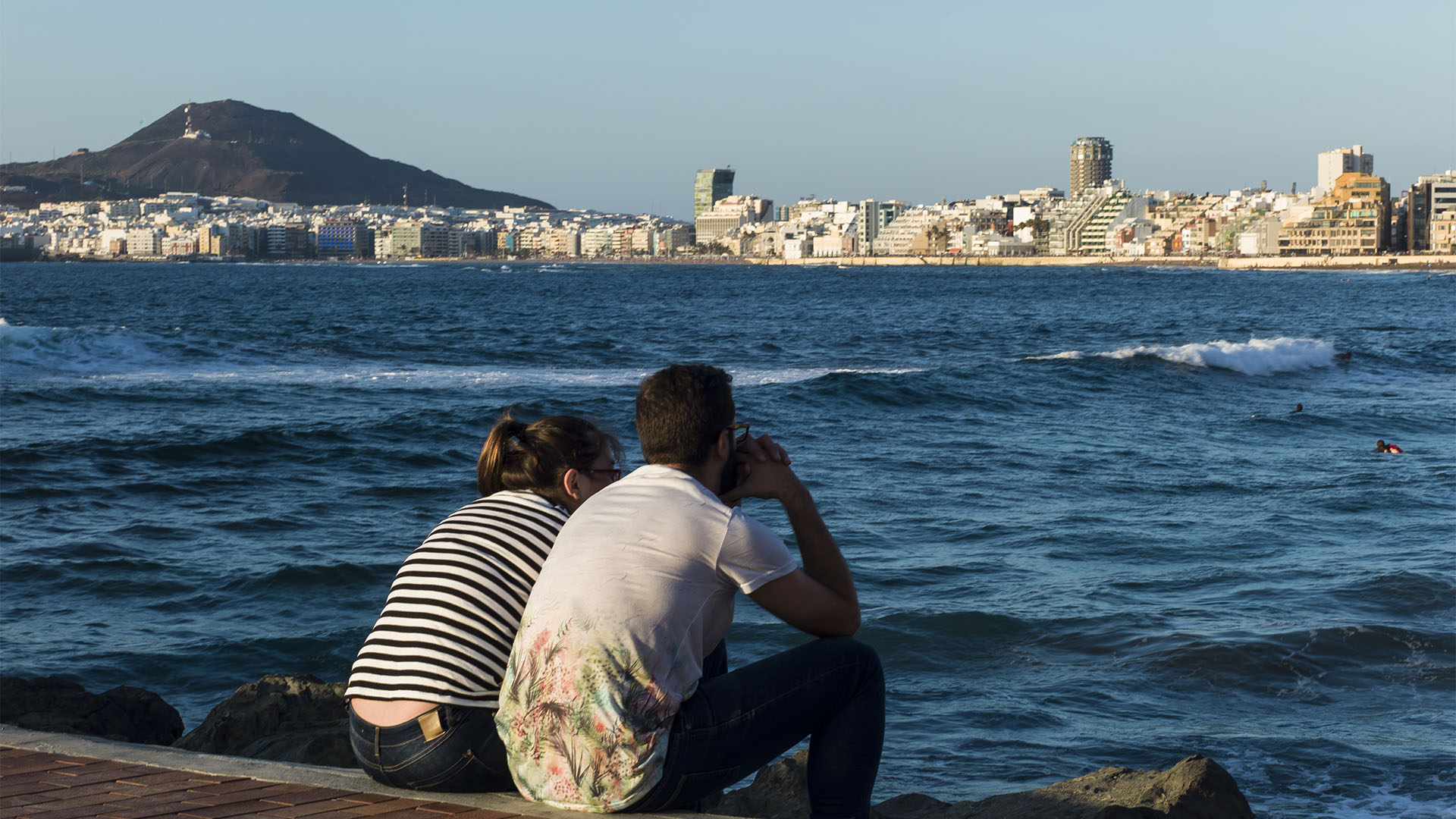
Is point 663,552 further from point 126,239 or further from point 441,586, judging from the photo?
point 126,239

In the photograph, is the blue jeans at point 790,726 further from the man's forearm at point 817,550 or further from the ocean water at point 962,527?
the ocean water at point 962,527

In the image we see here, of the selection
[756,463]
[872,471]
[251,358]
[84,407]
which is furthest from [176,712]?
[251,358]

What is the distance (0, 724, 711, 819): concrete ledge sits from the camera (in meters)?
2.62

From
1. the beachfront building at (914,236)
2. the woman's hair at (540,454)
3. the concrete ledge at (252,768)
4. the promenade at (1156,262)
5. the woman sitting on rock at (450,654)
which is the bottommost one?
the concrete ledge at (252,768)

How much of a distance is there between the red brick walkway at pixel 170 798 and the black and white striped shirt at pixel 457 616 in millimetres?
235

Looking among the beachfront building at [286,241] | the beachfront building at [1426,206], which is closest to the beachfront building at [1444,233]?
the beachfront building at [1426,206]

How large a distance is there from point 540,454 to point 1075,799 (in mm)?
1916

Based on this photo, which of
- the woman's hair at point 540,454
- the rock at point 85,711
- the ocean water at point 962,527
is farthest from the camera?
the ocean water at point 962,527

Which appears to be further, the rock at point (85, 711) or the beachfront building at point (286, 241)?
the beachfront building at point (286, 241)

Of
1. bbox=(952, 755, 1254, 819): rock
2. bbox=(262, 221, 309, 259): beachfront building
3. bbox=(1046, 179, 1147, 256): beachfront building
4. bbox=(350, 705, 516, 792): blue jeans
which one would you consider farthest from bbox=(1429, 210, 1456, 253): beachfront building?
bbox=(262, 221, 309, 259): beachfront building

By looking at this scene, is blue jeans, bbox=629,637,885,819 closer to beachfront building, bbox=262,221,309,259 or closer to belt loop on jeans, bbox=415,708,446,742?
belt loop on jeans, bbox=415,708,446,742

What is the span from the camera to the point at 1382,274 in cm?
9694

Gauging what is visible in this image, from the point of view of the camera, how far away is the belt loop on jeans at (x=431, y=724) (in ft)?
8.58

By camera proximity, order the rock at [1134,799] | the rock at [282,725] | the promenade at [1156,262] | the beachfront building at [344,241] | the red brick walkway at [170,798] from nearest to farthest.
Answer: the red brick walkway at [170,798]
the rock at [1134,799]
the rock at [282,725]
the promenade at [1156,262]
the beachfront building at [344,241]
